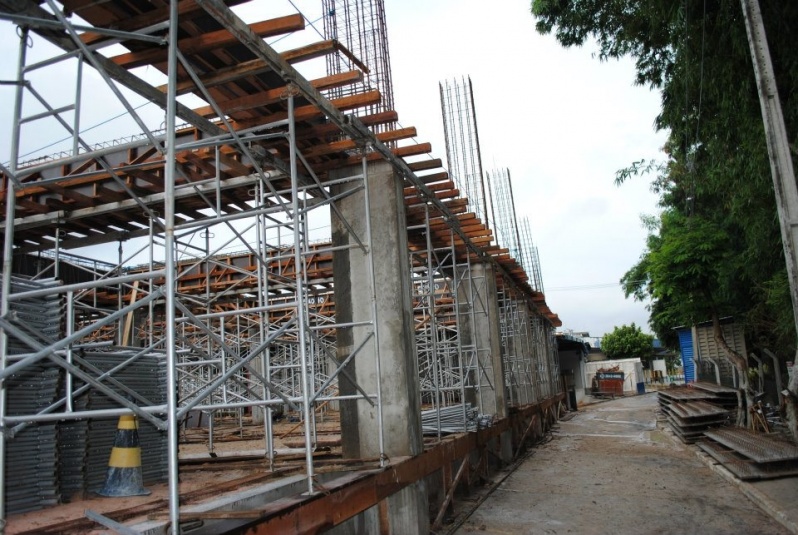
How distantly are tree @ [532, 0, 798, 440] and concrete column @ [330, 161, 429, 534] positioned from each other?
5230 mm

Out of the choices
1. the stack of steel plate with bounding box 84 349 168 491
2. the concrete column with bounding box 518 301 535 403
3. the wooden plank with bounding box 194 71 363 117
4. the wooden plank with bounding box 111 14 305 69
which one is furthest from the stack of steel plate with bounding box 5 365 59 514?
the concrete column with bounding box 518 301 535 403

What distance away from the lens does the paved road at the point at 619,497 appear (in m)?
8.64

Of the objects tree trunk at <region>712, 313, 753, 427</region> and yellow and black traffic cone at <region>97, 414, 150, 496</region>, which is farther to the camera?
tree trunk at <region>712, 313, 753, 427</region>

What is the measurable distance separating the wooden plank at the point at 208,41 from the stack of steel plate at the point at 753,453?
10400 mm

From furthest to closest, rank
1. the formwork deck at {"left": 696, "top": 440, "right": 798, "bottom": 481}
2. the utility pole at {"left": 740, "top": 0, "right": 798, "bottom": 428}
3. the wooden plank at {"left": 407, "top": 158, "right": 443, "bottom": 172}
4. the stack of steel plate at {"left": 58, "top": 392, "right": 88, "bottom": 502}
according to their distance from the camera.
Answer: the formwork deck at {"left": 696, "top": 440, "right": 798, "bottom": 481}
the wooden plank at {"left": 407, "top": 158, "right": 443, "bottom": 172}
the utility pole at {"left": 740, "top": 0, "right": 798, "bottom": 428}
the stack of steel plate at {"left": 58, "top": 392, "right": 88, "bottom": 502}

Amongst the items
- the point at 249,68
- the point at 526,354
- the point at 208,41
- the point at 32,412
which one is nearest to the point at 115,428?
the point at 32,412

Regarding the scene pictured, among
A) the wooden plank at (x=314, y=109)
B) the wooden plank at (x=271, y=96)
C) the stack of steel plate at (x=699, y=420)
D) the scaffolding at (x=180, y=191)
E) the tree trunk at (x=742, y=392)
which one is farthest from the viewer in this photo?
the stack of steel plate at (x=699, y=420)

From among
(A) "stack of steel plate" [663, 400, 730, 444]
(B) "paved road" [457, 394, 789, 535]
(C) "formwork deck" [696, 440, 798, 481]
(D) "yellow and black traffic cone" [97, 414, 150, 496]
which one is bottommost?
(B) "paved road" [457, 394, 789, 535]

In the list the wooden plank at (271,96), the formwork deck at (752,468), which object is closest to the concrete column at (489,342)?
the formwork deck at (752,468)

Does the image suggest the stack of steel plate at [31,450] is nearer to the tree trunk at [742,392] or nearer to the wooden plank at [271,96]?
the wooden plank at [271,96]

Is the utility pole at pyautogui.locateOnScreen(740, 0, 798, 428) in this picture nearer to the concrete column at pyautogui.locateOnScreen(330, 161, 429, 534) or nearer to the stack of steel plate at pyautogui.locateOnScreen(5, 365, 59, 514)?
the concrete column at pyautogui.locateOnScreen(330, 161, 429, 534)

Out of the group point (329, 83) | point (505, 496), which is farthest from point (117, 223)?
point (505, 496)

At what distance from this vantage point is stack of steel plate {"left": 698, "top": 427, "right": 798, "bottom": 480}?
34.9 ft

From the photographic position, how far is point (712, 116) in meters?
10.8
